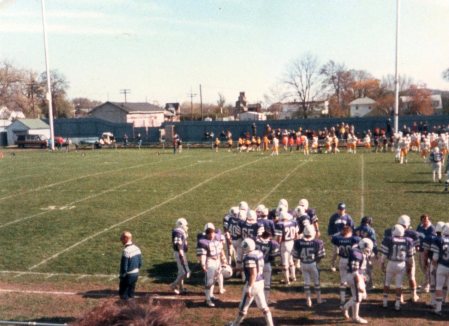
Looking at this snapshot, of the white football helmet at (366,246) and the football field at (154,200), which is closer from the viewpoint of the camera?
the white football helmet at (366,246)

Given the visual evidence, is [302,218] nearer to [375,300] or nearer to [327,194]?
[375,300]

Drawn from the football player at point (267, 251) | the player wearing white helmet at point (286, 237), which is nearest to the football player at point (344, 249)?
the football player at point (267, 251)

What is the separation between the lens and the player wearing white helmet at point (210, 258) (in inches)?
360

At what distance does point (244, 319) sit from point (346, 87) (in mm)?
75913

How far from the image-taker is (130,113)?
7456cm

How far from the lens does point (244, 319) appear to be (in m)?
8.45

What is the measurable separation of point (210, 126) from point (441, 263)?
44.6 meters

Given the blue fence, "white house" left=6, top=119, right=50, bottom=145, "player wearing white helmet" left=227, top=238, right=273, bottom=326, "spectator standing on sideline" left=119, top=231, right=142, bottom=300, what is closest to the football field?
"spectator standing on sideline" left=119, top=231, right=142, bottom=300

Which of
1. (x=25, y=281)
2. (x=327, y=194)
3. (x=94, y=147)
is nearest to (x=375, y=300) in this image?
(x=25, y=281)

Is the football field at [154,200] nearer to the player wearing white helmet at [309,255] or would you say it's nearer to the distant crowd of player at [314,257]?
the distant crowd of player at [314,257]

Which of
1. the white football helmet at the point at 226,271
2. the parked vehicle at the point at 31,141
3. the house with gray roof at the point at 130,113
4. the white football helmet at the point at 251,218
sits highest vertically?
the house with gray roof at the point at 130,113

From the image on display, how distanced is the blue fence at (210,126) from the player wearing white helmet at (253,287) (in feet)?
129

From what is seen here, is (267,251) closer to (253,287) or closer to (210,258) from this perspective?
(210,258)

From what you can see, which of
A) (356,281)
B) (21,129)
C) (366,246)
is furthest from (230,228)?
(21,129)
